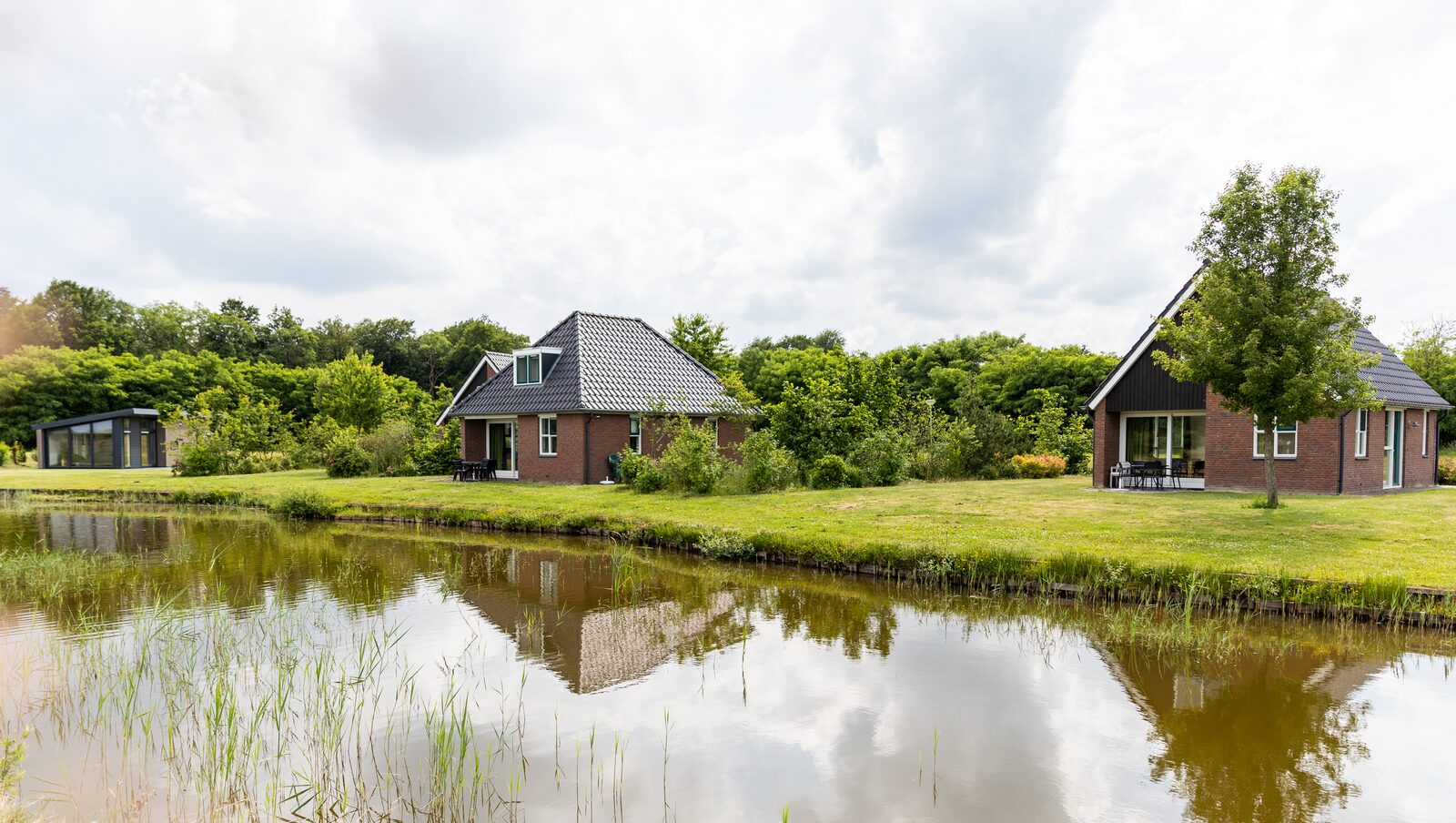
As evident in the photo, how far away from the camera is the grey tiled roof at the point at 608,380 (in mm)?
24844

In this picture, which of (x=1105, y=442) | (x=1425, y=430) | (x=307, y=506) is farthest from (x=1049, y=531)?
(x=307, y=506)

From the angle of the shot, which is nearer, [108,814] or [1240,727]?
[108,814]

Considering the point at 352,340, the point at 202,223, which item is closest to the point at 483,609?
the point at 202,223

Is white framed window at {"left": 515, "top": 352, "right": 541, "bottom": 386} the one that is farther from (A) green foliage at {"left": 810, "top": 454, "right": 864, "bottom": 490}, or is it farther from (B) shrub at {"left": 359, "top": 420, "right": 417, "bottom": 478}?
(A) green foliage at {"left": 810, "top": 454, "right": 864, "bottom": 490}

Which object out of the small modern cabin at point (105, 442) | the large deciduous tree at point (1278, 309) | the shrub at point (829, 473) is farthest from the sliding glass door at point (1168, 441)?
the small modern cabin at point (105, 442)

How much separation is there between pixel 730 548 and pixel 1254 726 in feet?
26.5

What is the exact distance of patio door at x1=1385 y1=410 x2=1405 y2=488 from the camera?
19.8 meters

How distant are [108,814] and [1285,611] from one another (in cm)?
1119

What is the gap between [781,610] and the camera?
34.1 feet

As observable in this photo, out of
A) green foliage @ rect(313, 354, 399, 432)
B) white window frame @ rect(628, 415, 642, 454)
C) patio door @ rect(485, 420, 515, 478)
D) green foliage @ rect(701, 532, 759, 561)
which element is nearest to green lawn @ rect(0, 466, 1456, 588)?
green foliage @ rect(701, 532, 759, 561)

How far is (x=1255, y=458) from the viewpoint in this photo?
1881cm

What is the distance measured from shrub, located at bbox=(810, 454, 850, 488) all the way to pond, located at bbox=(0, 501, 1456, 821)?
9218mm

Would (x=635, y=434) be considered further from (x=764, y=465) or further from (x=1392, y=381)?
(x=1392, y=381)

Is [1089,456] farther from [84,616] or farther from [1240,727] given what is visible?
[84,616]
